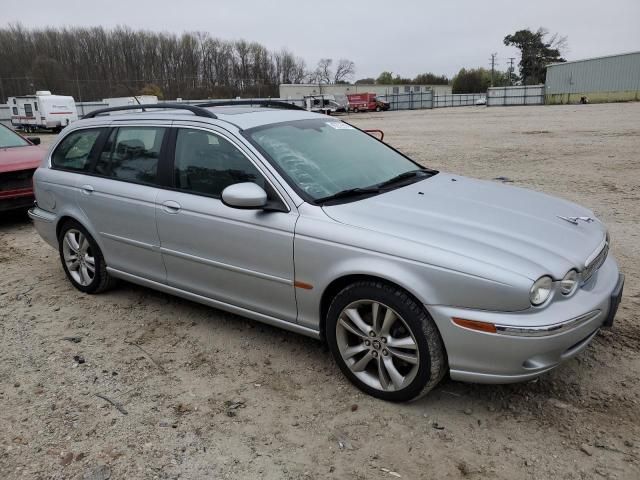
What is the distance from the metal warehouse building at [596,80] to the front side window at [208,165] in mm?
55977

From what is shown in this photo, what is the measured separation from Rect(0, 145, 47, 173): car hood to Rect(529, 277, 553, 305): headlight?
6755 millimetres

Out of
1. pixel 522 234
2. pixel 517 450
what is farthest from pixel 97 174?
pixel 517 450

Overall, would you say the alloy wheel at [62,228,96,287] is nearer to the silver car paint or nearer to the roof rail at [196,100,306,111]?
the silver car paint

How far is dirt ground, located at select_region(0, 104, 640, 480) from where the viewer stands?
254cm

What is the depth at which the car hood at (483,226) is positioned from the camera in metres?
2.62

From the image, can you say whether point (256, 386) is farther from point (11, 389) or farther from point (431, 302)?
point (11, 389)

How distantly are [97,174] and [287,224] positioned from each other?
2.19 metres

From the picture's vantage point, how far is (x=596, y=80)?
178ft

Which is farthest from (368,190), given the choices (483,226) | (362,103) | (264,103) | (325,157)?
(362,103)

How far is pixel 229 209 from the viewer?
3.46 m

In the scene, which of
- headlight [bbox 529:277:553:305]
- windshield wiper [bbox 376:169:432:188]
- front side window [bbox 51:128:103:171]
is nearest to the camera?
headlight [bbox 529:277:553:305]

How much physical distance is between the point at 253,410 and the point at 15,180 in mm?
5972

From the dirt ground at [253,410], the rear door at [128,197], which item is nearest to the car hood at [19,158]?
the rear door at [128,197]

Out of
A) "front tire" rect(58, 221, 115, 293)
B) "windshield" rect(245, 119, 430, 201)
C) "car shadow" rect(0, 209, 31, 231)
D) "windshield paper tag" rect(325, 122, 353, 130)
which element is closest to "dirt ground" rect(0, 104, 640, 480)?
"front tire" rect(58, 221, 115, 293)
